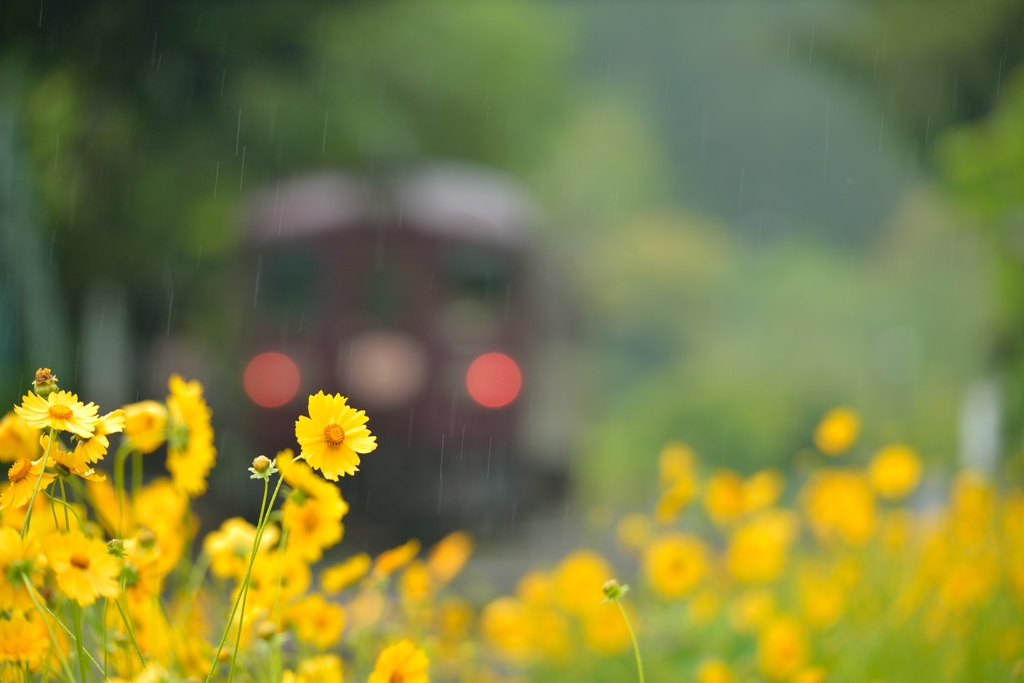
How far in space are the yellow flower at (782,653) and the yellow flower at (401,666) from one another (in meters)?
0.75

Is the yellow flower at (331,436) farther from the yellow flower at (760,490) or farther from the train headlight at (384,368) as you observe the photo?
the train headlight at (384,368)

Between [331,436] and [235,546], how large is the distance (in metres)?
0.29

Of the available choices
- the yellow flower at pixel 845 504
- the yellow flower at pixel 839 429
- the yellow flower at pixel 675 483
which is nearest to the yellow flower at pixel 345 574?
the yellow flower at pixel 675 483

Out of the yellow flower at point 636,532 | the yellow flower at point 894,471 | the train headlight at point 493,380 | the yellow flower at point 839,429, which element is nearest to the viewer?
the yellow flower at point 839,429

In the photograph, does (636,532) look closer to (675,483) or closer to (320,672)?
(675,483)

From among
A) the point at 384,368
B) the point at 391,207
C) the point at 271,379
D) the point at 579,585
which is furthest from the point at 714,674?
the point at 391,207

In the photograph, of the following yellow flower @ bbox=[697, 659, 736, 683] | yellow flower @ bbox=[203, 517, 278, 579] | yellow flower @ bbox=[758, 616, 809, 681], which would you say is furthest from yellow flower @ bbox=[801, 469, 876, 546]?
yellow flower @ bbox=[203, 517, 278, 579]

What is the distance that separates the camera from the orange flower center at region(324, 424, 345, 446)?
24.9 inches

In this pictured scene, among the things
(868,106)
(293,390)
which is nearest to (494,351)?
(293,390)

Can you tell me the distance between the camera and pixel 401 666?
70 centimetres

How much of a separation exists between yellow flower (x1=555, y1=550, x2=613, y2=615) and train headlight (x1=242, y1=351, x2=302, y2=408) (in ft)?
15.4

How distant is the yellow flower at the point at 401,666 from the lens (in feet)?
2.25

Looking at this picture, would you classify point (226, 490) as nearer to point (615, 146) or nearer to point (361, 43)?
point (361, 43)

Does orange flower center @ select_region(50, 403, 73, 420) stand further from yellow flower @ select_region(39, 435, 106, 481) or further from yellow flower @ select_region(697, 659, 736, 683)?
yellow flower @ select_region(697, 659, 736, 683)
